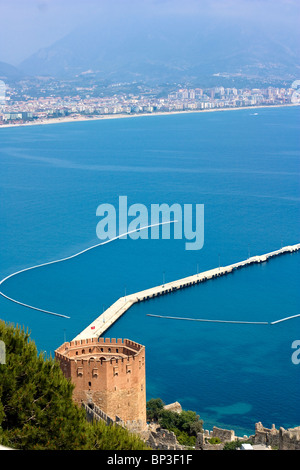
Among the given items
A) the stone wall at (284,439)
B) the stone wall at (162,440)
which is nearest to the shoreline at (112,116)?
the stone wall at (284,439)

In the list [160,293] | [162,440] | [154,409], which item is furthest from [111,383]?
[160,293]

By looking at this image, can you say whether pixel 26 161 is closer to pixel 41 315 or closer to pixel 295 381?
pixel 41 315

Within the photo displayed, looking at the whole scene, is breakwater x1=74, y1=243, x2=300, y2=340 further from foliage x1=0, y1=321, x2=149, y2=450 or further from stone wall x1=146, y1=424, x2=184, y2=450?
foliage x1=0, y1=321, x2=149, y2=450

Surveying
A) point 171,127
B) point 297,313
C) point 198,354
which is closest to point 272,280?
point 297,313

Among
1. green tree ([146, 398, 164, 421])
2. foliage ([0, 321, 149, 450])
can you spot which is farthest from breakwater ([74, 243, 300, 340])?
→ foliage ([0, 321, 149, 450])

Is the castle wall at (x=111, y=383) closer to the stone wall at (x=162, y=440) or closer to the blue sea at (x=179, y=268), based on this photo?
the stone wall at (x=162, y=440)
